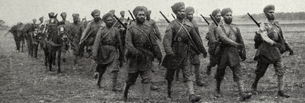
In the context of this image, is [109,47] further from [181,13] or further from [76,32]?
[76,32]

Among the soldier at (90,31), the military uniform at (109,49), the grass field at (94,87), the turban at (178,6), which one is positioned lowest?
the grass field at (94,87)

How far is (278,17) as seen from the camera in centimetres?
4522

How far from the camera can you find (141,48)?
7059mm

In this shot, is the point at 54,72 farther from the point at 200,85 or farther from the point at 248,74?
the point at 248,74

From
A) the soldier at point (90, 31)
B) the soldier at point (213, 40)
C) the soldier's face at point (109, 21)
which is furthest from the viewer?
the soldier at point (90, 31)

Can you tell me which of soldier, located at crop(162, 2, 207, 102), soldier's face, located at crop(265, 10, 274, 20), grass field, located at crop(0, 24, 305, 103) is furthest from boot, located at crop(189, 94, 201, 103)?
soldier's face, located at crop(265, 10, 274, 20)

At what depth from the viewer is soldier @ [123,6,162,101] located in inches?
273

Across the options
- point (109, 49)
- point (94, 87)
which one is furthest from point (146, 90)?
point (94, 87)

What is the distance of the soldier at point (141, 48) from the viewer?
22.7 ft

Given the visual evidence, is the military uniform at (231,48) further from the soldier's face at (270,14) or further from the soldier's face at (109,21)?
the soldier's face at (109,21)

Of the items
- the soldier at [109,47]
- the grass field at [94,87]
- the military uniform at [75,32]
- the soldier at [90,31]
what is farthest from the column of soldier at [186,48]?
the military uniform at [75,32]

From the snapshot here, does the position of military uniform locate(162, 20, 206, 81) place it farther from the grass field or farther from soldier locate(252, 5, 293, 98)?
soldier locate(252, 5, 293, 98)

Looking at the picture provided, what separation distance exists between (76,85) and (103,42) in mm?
1667

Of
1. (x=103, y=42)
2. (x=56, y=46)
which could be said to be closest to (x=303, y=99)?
(x=103, y=42)
